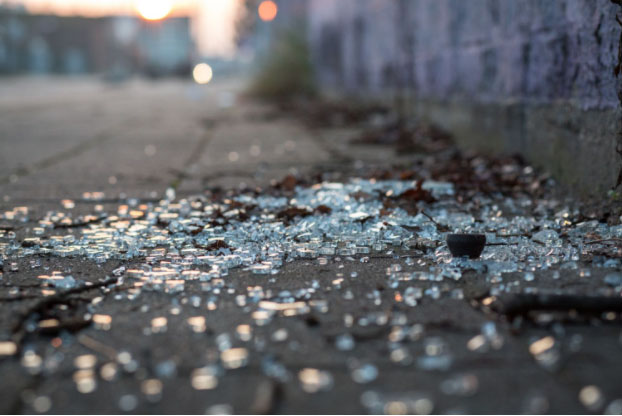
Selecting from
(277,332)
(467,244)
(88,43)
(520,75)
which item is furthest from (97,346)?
(88,43)

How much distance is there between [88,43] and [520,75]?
68.8 meters

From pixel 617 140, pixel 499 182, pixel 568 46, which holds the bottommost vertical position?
pixel 499 182

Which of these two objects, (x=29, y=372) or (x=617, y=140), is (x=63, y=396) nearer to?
(x=29, y=372)

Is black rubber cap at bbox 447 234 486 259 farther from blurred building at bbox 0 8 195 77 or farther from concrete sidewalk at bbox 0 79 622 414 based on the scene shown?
blurred building at bbox 0 8 195 77

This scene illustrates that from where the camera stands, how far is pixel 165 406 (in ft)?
3.49

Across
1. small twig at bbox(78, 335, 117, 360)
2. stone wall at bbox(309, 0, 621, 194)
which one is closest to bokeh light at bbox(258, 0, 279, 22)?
stone wall at bbox(309, 0, 621, 194)

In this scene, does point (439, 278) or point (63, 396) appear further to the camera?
point (439, 278)

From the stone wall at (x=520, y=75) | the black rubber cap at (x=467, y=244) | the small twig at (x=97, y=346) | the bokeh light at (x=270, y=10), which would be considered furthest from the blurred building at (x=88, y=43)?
the small twig at (x=97, y=346)

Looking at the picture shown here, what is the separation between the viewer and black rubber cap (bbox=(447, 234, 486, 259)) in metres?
1.84

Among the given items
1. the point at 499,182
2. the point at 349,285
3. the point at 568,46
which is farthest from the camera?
the point at 499,182

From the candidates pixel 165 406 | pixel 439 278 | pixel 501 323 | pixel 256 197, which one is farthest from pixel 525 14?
pixel 165 406

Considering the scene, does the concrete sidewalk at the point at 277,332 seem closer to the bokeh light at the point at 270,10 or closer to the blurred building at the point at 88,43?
the bokeh light at the point at 270,10

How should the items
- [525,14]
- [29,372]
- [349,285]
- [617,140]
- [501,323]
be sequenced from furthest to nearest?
1. [525,14]
2. [617,140]
3. [349,285]
4. [501,323]
5. [29,372]

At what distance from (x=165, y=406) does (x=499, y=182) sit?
2.34m
